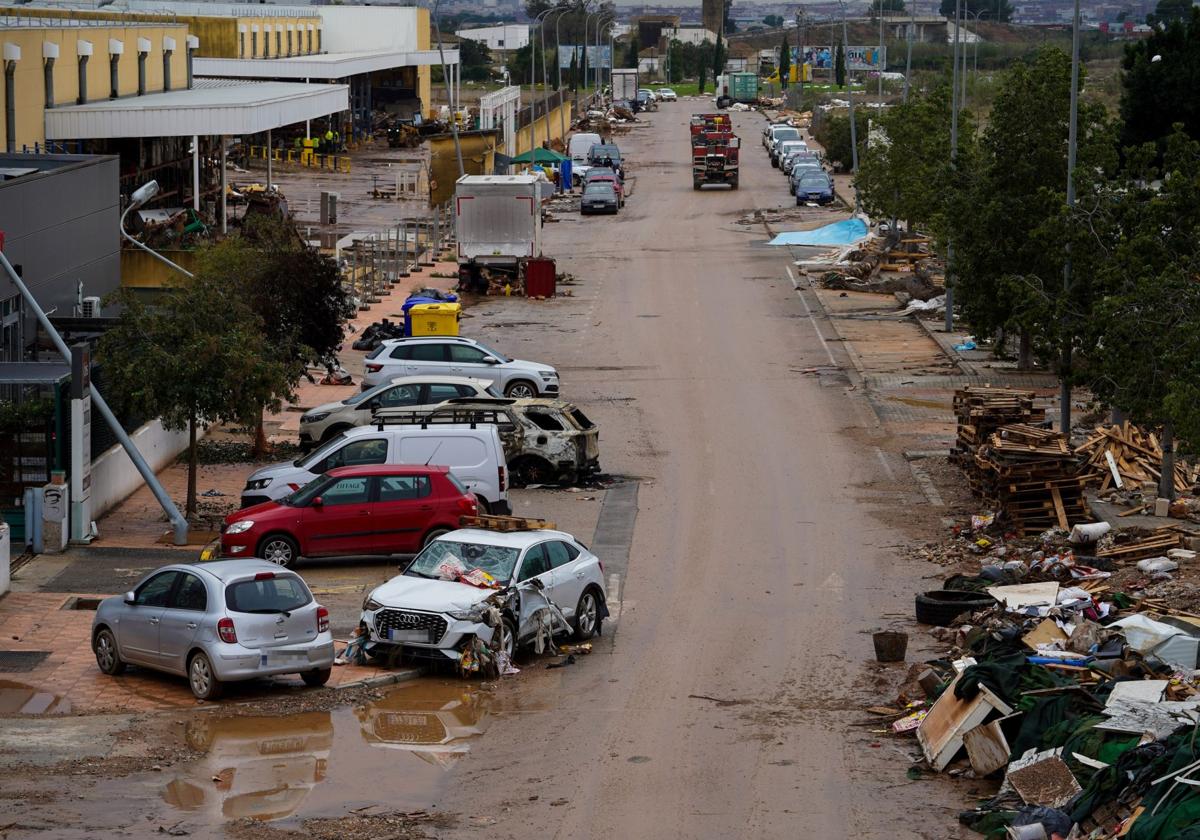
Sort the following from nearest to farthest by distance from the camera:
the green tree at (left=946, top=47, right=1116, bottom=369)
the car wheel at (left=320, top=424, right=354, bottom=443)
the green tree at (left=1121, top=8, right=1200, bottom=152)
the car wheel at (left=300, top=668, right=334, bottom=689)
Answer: the car wheel at (left=300, top=668, right=334, bottom=689)
the car wheel at (left=320, top=424, right=354, bottom=443)
the green tree at (left=946, top=47, right=1116, bottom=369)
the green tree at (left=1121, top=8, right=1200, bottom=152)

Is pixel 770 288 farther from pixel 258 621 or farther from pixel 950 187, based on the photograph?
pixel 258 621

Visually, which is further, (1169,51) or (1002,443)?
(1169,51)

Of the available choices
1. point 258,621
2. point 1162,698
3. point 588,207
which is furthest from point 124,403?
point 588,207

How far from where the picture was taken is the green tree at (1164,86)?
62188 mm

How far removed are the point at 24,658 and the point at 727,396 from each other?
19.1 metres

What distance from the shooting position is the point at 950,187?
117 ft

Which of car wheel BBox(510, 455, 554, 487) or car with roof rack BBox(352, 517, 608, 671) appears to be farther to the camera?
car wheel BBox(510, 455, 554, 487)

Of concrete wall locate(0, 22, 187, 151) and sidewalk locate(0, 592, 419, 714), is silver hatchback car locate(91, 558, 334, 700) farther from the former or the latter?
concrete wall locate(0, 22, 187, 151)

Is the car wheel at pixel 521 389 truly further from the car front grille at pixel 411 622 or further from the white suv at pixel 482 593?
the car front grille at pixel 411 622

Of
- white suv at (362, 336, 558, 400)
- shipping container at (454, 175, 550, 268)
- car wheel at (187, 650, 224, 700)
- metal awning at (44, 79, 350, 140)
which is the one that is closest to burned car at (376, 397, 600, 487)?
white suv at (362, 336, 558, 400)

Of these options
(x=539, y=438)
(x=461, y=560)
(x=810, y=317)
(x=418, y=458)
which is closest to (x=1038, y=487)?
(x=539, y=438)

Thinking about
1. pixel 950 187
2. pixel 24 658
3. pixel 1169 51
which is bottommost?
pixel 24 658

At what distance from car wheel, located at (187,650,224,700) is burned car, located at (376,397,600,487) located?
1059 cm

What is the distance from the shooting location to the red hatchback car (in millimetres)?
22375
